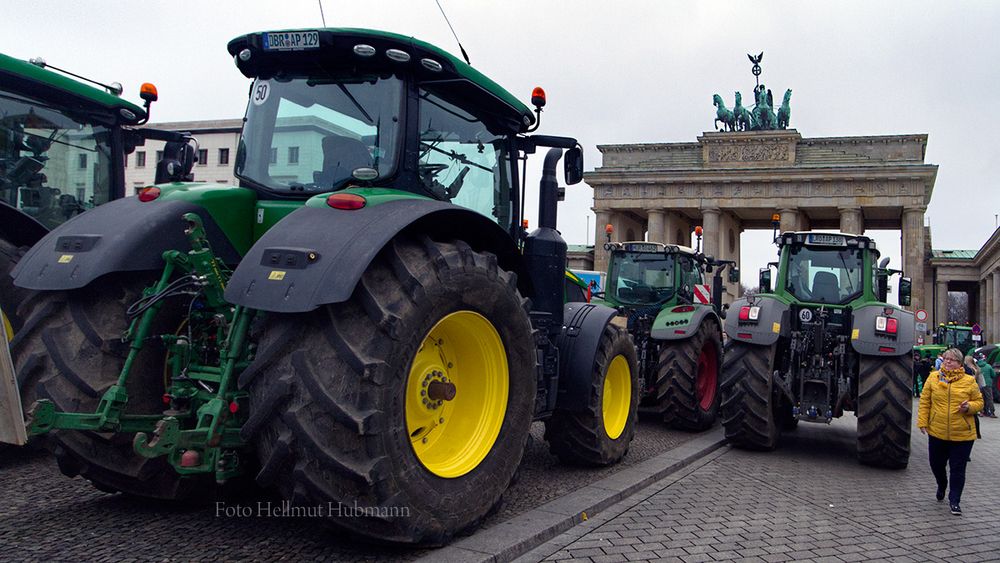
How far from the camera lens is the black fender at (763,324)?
8.80 metres

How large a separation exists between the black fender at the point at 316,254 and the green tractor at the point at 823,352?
6.03 m

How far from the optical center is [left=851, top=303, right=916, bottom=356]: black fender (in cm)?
820

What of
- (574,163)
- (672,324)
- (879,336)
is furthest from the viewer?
(672,324)

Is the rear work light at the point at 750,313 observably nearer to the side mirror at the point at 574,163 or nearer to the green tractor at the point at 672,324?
the green tractor at the point at 672,324

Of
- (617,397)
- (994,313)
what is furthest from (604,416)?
(994,313)

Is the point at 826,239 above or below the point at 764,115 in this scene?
below

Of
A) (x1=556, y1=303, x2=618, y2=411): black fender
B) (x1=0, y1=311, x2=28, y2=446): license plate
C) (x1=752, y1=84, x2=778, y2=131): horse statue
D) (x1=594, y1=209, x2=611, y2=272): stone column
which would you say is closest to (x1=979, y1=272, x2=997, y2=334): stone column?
(x1=752, y1=84, x2=778, y2=131): horse statue

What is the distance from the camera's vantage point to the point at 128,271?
12.6 feet

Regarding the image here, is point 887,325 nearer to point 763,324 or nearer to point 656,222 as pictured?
point 763,324

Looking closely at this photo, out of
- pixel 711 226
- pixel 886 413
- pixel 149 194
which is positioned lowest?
pixel 886 413

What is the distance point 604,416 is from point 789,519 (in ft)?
5.82

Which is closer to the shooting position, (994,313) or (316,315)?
(316,315)

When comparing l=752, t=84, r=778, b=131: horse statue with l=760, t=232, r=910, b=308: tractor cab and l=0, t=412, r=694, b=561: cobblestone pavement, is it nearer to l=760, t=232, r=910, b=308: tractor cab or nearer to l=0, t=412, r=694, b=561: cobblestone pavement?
l=760, t=232, r=910, b=308: tractor cab

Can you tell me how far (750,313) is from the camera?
8977 mm
